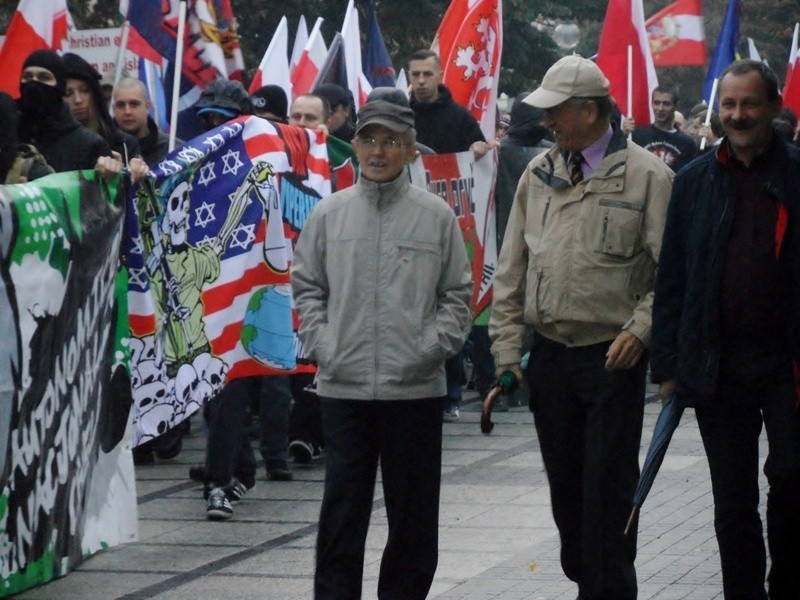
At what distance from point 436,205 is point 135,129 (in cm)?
428

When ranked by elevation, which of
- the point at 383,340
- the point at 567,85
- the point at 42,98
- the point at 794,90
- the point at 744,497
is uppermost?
the point at 794,90

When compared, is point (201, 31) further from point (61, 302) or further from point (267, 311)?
point (61, 302)

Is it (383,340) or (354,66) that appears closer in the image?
(383,340)

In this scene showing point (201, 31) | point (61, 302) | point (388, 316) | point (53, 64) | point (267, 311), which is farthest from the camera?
point (201, 31)

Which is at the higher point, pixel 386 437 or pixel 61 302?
pixel 61 302

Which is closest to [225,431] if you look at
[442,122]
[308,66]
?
[442,122]

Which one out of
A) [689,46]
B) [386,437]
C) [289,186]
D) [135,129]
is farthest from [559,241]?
[689,46]

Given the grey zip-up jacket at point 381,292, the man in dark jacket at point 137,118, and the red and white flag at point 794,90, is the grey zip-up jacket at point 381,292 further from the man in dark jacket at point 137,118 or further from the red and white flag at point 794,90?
the red and white flag at point 794,90

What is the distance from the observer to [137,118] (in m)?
10.2

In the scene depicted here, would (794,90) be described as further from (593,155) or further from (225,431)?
(593,155)

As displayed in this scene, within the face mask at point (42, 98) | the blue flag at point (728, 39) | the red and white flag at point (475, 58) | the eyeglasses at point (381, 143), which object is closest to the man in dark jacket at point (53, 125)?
the face mask at point (42, 98)

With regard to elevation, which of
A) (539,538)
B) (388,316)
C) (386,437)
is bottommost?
(539,538)

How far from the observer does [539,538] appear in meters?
8.23

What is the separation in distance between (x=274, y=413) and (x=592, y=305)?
12.7 feet
